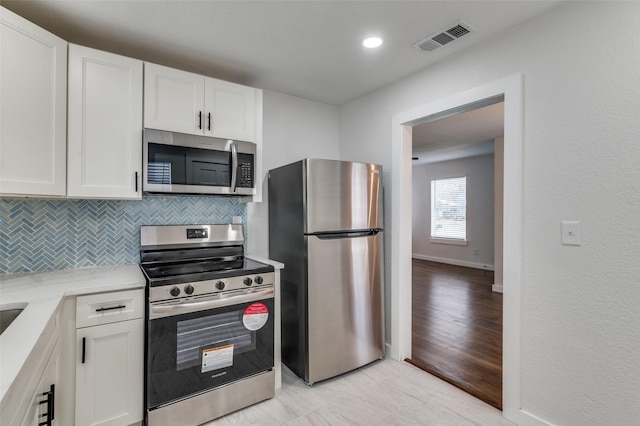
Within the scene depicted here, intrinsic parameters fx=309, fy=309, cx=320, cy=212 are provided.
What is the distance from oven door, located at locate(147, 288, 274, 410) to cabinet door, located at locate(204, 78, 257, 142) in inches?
48.0

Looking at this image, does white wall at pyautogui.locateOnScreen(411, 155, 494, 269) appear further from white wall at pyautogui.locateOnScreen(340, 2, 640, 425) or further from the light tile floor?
white wall at pyautogui.locateOnScreen(340, 2, 640, 425)

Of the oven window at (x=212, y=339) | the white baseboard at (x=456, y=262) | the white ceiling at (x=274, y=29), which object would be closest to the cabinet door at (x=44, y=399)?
the oven window at (x=212, y=339)

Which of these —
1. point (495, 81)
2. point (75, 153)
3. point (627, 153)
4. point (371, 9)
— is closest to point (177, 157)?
point (75, 153)

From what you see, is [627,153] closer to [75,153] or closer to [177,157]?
→ [177,157]

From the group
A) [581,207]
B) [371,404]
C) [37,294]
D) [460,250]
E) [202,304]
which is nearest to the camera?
[37,294]

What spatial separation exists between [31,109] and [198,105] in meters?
0.92

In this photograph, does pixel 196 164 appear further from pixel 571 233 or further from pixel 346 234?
pixel 571 233

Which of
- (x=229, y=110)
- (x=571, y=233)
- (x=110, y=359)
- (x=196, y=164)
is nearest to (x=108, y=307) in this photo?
(x=110, y=359)

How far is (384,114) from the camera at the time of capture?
2891mm

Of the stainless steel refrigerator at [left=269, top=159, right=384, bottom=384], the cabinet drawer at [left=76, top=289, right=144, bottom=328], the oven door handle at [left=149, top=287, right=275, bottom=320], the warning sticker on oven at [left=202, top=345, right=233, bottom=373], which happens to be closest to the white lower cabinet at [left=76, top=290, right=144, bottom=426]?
the cabinet drawer at [left=76, top=289, right=144, bottom=328]

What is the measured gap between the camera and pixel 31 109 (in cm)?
167

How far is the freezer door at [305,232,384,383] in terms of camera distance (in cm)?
236

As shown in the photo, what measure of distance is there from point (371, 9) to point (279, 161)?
1.60m

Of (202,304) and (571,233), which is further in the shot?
(202,304)
